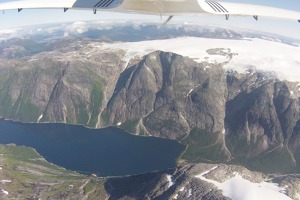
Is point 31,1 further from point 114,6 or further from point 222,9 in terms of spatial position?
point 222,9

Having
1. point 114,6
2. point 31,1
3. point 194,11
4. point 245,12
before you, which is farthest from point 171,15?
point 31,1

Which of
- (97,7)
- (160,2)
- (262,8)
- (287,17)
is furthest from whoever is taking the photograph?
(262,8)

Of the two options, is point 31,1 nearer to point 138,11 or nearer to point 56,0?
point 56,0

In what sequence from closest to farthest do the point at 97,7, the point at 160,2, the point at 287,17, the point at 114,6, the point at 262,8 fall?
the point at 160,2
the point at 114,6
the point at 97,7
the point at 287,17
the point at 262,8

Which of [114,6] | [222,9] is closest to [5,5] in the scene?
[114,6]

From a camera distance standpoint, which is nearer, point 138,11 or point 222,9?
point 138,11

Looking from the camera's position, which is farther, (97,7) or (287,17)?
(287,17)
